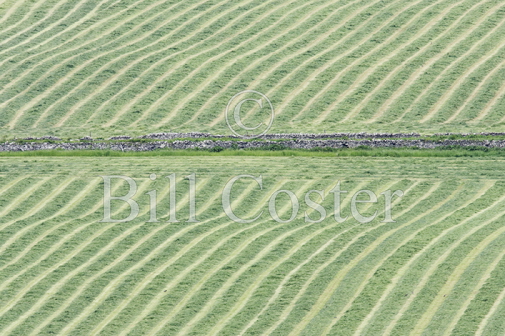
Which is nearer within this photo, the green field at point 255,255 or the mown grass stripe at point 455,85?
the green field at point 255,255

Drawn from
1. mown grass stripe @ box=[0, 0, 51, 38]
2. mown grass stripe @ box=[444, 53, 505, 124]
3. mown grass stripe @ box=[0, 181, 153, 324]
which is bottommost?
mown grass stripe @ box=[0, 181, 153, 324]

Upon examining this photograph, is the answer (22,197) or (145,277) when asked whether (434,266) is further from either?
(22,197)

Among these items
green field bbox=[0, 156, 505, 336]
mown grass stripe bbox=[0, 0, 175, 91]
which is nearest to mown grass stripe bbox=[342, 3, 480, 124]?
green field bbox=[0, 156, 505, 336]

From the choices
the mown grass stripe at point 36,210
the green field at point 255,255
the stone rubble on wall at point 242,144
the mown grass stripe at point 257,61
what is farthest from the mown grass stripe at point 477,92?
the mown grass stripe at point 36,210

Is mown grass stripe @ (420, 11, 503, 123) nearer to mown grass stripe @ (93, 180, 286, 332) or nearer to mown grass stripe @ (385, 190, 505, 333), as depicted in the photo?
mown grass stripe @ (385, 190, 505, 333)

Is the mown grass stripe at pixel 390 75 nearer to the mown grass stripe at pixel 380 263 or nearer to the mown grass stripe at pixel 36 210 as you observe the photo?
the mown grass stripe at pixel 380 263

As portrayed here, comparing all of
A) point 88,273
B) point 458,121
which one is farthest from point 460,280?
point 458,121
